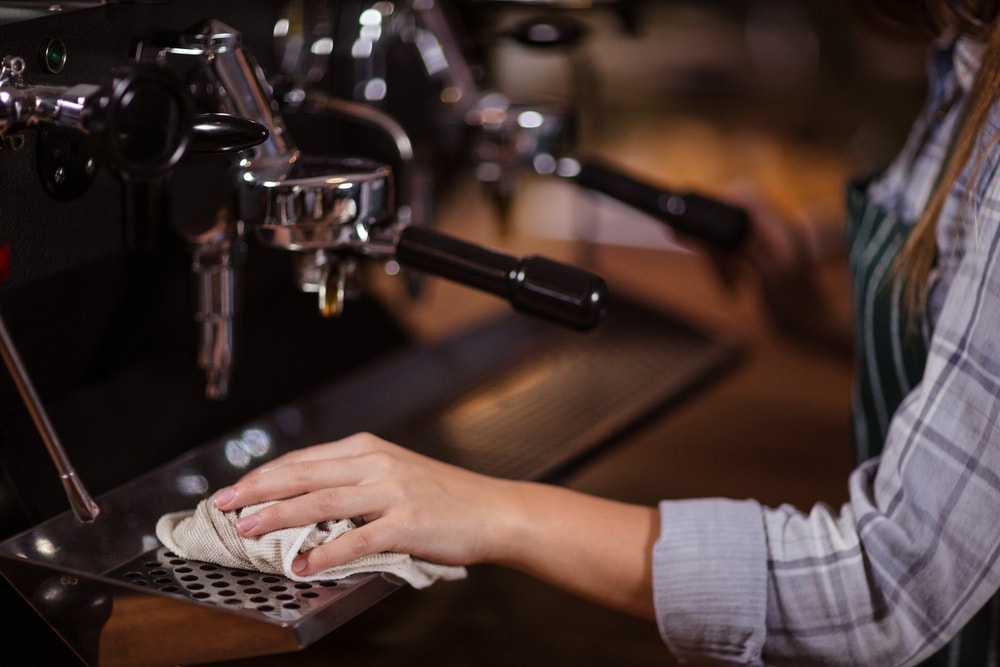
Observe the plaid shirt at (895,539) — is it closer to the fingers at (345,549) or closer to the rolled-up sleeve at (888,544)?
the rolled-up sleeve at (888,544)

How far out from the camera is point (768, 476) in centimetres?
95

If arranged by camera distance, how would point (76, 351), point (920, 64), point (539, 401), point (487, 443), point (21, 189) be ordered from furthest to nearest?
point (920, 64) → point (539, 401) → point (487, 443) → point (76, 351) → point (21, 189)

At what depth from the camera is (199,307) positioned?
25.8 inches

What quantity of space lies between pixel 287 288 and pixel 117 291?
8.9 inches

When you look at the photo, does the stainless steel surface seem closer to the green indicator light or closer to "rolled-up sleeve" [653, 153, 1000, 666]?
the green indicator light

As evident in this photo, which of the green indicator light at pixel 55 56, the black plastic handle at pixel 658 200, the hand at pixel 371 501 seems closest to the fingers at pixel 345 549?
the hand at pixel 371 501

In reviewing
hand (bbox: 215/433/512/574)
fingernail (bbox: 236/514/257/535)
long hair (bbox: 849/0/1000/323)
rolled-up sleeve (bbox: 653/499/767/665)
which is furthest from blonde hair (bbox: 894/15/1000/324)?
fingernail (bbox: 236/514/257/535)

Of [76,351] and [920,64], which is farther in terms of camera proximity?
[920,64]

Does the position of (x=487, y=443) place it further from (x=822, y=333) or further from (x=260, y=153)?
(x=822, y=333)

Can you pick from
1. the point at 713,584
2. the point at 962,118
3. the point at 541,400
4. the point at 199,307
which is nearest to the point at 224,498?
the point at 199,307

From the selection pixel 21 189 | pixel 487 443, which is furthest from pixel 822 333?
pixel 21 189

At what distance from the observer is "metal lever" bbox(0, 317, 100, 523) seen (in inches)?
18.9

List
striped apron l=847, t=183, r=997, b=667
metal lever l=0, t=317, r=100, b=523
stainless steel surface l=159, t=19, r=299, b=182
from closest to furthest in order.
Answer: metal lever l=0, t=317, r=100, b=523, stainless steel surface l=159, t=19, r=299, b=182, striped apron l=847, t=183, r=997, b=667

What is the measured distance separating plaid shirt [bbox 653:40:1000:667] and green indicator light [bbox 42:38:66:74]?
385mm
